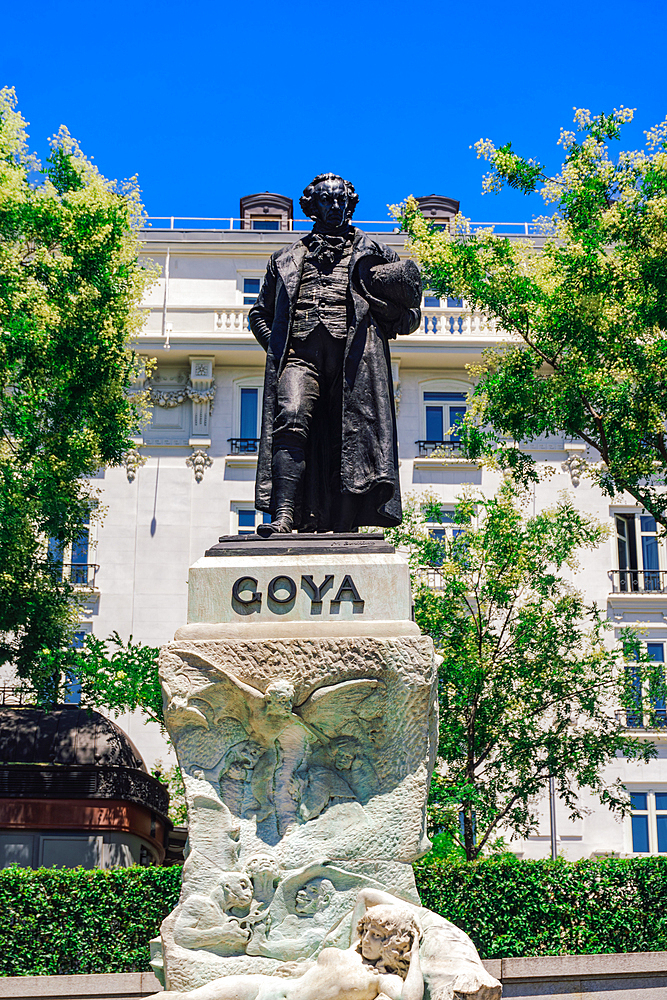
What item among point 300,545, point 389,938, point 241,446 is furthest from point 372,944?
point 241,446

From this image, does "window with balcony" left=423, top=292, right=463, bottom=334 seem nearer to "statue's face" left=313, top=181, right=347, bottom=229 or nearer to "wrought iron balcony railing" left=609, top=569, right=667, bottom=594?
"wrought iron balcony railing" left=609, top=569, right=667, bottom=594

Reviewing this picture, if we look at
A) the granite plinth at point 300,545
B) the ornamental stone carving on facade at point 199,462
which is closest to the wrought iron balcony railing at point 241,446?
the ornamental stone carving on facade at point 199,462

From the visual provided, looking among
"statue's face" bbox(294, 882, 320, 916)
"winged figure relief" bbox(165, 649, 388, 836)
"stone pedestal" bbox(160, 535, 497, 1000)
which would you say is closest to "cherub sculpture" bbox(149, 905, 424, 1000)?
"stone pedestal" bbox(160, 535, 497, 1000)

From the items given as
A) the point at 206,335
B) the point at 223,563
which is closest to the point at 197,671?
the point at 223,563

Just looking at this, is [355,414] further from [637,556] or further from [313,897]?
[637,556]

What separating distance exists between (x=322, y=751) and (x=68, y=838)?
57.4 ft

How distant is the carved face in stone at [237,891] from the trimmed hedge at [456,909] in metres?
8.03

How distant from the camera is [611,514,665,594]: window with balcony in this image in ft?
94.7

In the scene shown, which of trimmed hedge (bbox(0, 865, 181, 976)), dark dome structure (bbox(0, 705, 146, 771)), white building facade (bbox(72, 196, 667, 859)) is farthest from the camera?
white building facade (bbox(72, 196, 667, 859))

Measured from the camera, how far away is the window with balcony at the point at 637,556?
28.9m

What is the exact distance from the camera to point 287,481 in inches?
269

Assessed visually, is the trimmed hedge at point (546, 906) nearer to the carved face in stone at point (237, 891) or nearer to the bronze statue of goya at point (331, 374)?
the bronze statue of goya at point (331, 374)

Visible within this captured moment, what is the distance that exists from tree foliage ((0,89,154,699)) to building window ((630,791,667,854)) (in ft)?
49.1

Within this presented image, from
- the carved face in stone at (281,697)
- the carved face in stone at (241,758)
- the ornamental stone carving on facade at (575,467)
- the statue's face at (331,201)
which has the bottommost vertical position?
the carved face in stone at (241,758)
